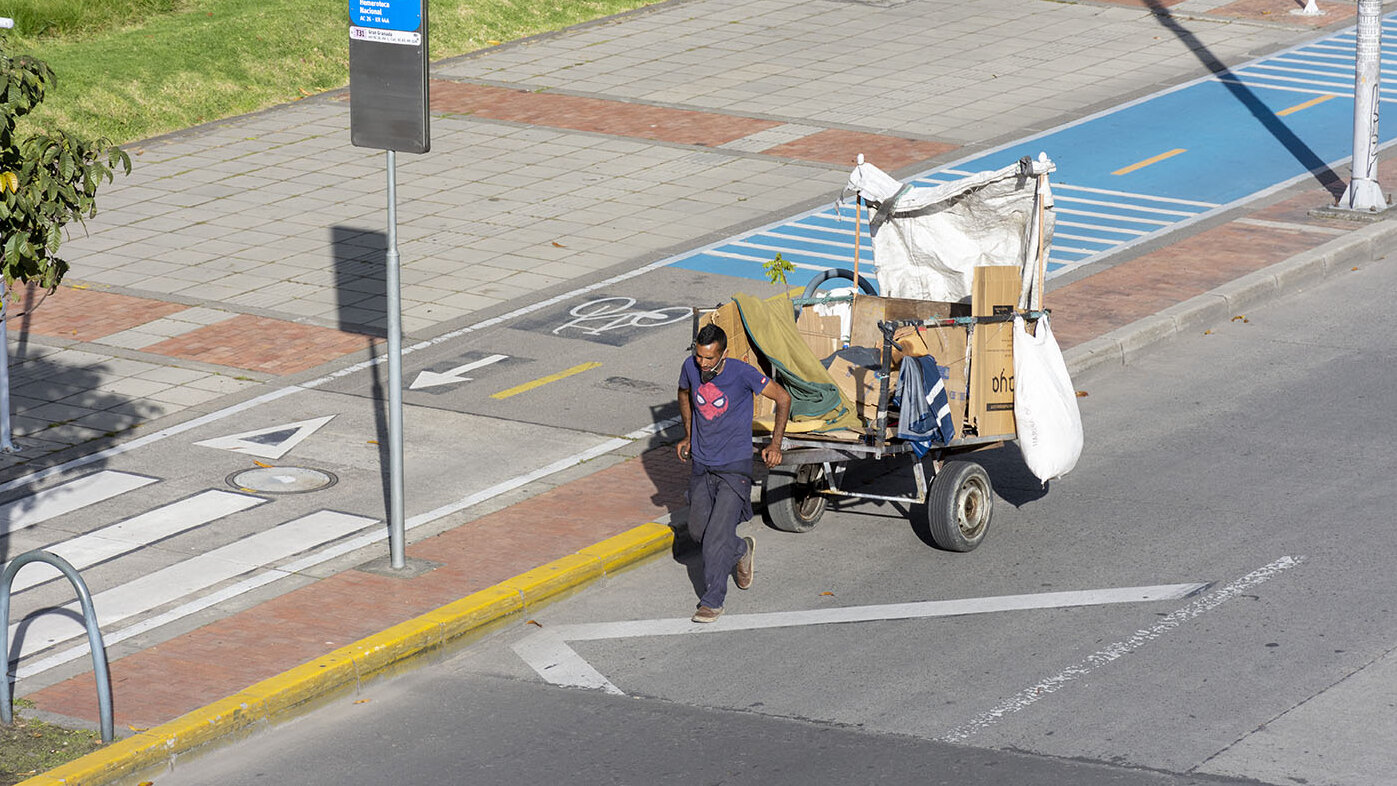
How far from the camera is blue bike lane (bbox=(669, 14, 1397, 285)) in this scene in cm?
1847

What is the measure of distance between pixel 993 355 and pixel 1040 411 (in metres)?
0.44

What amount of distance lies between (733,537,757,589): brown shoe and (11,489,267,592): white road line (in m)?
3.32

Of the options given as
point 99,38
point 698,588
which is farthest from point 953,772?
point 99,38

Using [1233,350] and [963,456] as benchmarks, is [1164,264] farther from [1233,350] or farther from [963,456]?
[963,456]

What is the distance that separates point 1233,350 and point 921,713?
7350 millimetres

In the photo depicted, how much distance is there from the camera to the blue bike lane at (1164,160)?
18.5m

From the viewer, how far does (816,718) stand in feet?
30.4

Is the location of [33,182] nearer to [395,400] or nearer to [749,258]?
[395,400]

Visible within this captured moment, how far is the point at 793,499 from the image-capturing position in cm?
1192

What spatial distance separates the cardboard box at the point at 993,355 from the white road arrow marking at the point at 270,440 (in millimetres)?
4821

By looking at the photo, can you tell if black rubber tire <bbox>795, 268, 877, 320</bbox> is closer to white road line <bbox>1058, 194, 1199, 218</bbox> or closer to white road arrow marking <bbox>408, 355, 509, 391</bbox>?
white road arrow marking <bbox>408, 355, 509, 391</bbox>

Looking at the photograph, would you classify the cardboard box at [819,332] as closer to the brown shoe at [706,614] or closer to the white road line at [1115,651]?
the brown shoe at [706,614]

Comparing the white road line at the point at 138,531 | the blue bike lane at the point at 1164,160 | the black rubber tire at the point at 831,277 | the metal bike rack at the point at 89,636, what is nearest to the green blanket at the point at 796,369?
the black rubber tire at the point at 831,277

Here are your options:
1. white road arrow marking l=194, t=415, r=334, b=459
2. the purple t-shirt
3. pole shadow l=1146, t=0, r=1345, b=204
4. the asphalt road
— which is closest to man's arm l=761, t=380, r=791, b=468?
the purple t-shirt
